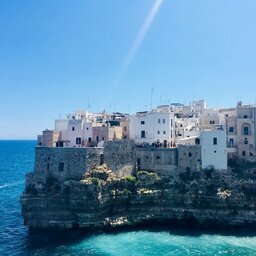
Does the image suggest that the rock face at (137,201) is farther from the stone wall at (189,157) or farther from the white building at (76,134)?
the white building at (76,134)

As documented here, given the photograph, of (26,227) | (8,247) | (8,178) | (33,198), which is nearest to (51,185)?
(33,198)

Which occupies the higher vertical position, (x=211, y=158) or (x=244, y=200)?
(x=211, y=158)

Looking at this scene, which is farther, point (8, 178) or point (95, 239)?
point (8, 178)

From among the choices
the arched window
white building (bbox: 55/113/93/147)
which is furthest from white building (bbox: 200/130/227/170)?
white building (bbox: 55/113/93/147)

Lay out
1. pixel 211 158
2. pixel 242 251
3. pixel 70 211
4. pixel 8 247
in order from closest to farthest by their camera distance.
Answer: pixel 242 251 → pixel 8 247 → pixel 70 211 → pixel 211 158

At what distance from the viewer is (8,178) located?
92125mm

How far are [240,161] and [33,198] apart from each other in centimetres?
3213

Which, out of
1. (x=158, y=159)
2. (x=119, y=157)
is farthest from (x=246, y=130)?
(x=119, y=157)

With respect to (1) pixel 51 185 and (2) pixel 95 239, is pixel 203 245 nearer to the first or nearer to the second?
(2) pixel 95 239

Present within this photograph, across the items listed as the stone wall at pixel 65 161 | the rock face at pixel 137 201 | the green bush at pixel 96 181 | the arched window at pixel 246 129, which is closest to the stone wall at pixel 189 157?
the rock face at pixel 137 201

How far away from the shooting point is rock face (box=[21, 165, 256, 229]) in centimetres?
4584

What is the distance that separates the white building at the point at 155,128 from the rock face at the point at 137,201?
925 cm

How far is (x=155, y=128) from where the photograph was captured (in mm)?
57375

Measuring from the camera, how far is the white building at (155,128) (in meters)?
57.1
